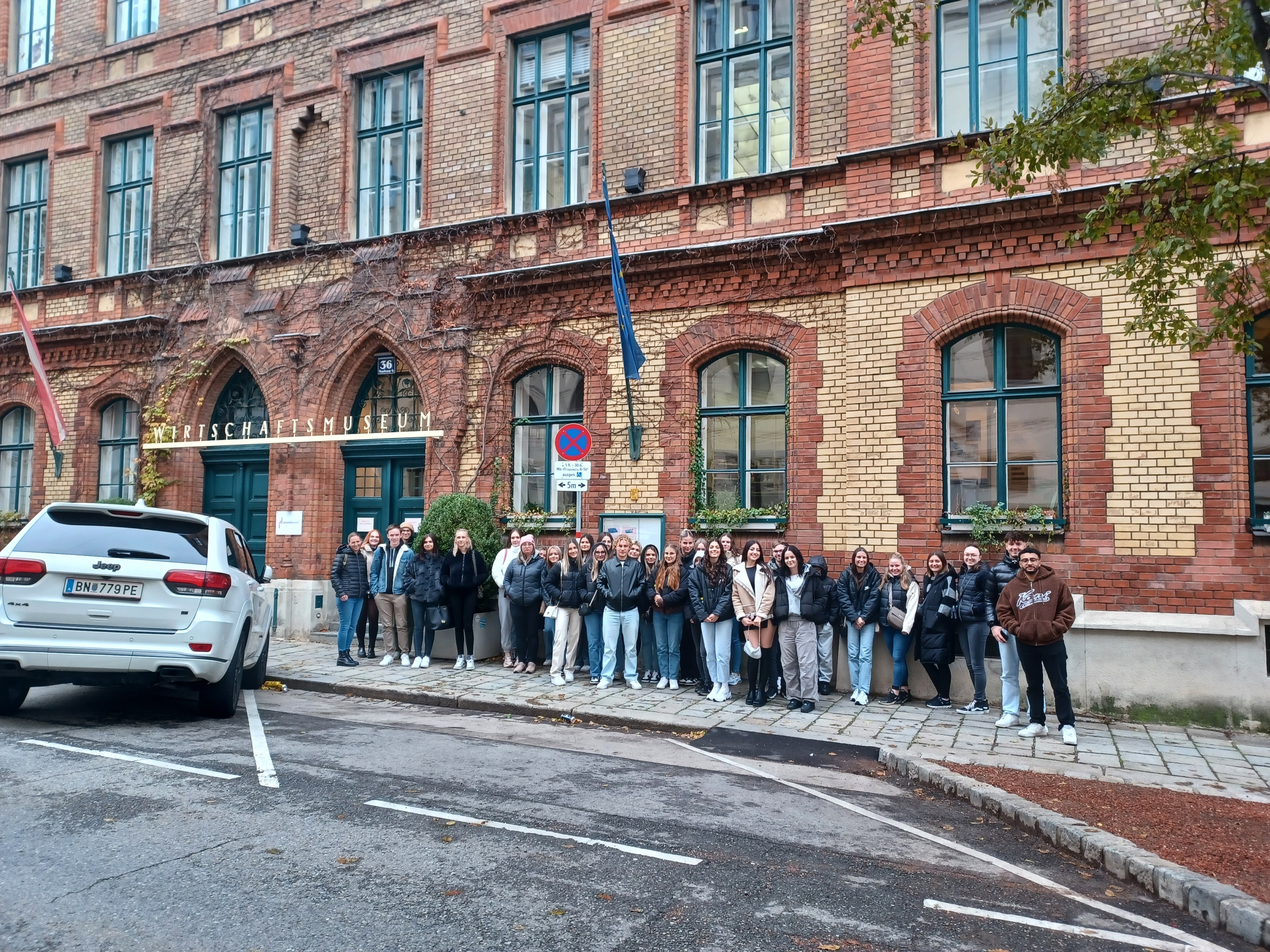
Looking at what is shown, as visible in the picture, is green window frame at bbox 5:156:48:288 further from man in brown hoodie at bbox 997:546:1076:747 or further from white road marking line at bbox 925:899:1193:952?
white road marking line at bbox 925:899:1193:952

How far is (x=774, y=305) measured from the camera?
12.3 metres

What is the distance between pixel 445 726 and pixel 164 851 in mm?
4088

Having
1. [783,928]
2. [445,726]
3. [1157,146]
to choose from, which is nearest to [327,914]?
[783,928]

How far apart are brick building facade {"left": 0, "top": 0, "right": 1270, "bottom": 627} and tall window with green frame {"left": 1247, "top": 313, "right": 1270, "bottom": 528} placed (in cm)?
11

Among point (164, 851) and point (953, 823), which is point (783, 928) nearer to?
point (953, 823)

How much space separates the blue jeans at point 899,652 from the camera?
10.4 m

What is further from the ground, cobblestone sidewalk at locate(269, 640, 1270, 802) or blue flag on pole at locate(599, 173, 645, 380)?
blue flag on pole at locate(599, 173, 645, 380)

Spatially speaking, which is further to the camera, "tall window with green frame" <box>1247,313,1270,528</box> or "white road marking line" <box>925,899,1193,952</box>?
"tall window with green frame" <box>1247,313,1270,528</box>

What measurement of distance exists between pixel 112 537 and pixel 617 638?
17.6 feet

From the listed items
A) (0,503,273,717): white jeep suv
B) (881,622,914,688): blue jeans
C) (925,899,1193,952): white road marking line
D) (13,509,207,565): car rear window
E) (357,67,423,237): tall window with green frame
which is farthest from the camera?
(357,67,423,237): tall window with green frame

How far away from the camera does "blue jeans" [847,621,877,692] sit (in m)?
10.4

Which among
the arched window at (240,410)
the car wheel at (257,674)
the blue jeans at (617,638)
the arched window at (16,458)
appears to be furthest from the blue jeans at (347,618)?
the arched window at (16,458)

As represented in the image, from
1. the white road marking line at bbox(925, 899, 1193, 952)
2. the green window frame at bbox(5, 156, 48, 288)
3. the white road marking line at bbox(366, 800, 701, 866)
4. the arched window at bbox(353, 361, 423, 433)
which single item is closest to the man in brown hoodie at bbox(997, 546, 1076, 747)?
the white road marking line at bbox(925, 899, 1193, 952)

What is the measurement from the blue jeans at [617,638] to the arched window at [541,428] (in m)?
2.71
